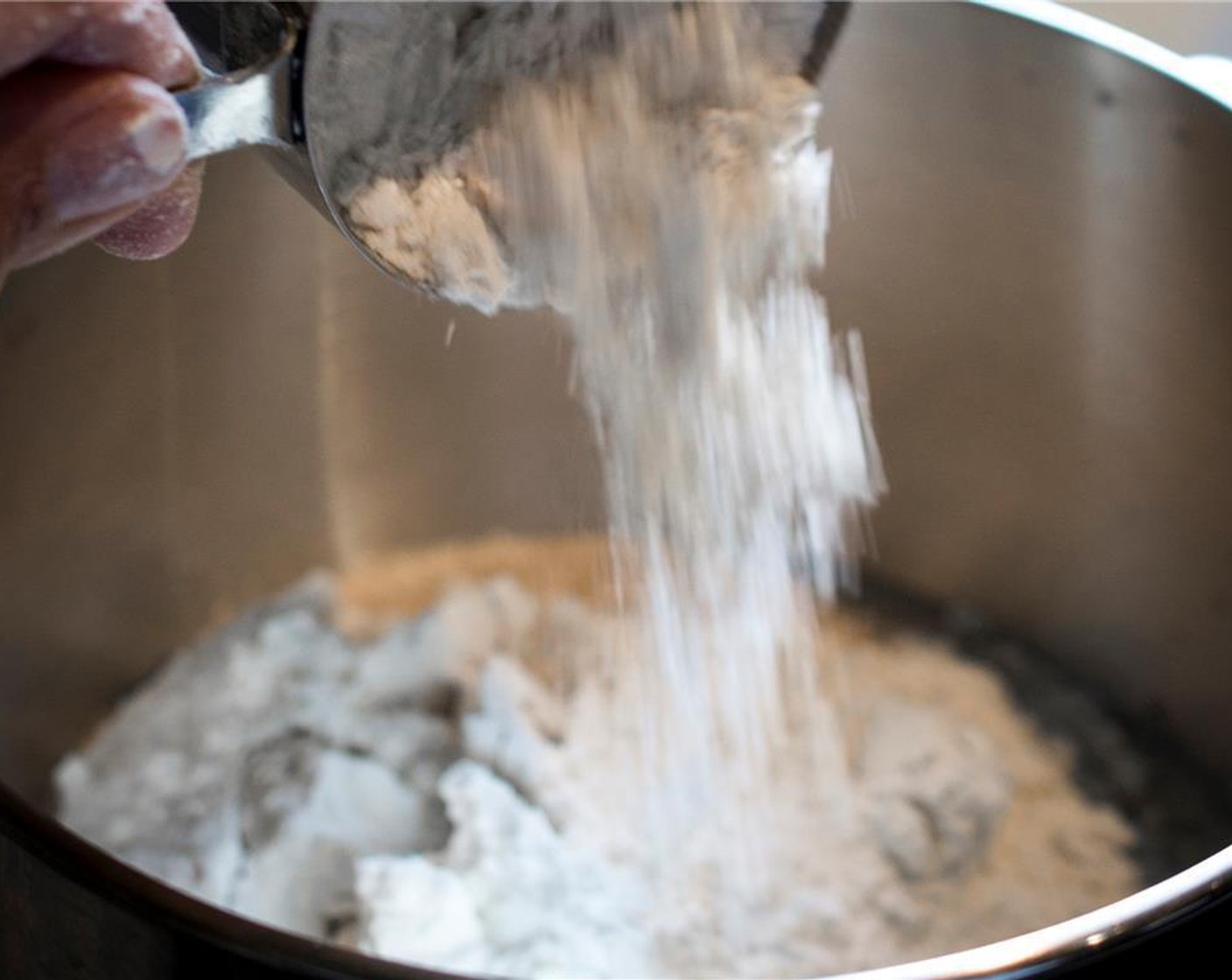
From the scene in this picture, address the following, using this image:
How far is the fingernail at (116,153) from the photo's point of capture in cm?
34

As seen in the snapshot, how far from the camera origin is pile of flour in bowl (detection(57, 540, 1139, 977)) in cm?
64

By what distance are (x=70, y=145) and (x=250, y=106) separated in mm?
87

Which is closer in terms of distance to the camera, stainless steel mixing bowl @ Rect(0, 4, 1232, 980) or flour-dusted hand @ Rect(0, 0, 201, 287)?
flour-dusted hand @ Rect(0, 0, 201, 287)

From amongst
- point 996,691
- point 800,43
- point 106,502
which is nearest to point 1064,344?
point 996,691

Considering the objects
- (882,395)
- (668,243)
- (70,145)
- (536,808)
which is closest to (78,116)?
(70,145)

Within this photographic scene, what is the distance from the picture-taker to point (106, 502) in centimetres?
78

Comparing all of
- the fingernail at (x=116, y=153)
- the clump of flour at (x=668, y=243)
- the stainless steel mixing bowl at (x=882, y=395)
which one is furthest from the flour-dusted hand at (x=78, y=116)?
the stainless steel mixing bowl at (x=882, y=395)

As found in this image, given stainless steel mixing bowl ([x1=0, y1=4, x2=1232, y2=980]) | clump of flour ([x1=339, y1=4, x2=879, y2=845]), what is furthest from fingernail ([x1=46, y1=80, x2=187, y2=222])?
stainless steel mixing bowl ([x1=0, y1=4, x2=1232, y2=980])

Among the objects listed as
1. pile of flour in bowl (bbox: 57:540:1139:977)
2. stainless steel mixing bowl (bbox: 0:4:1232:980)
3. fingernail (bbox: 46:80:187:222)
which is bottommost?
pile of flour in bowl (bbox: 57:540:1139:977)

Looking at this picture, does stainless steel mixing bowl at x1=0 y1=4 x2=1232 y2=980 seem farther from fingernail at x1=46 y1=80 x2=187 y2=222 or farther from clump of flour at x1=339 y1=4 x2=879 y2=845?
fingernail at x1=46 y1=80 x2=187 y2=222

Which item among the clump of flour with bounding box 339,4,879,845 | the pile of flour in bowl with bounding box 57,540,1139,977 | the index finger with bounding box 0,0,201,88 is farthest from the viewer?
the pile of flour in bowl with bounding box 57,540,1139,977

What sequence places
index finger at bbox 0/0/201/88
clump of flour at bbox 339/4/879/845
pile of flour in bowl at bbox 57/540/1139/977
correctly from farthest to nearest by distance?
1. pile of flour in bowl at bbox 57/540/1139/977
2. clump of flour at bbox 339/4/879/845
3. index finger at bbox 0/0/201/88

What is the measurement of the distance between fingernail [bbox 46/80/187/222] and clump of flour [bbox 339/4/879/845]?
0.39 ft

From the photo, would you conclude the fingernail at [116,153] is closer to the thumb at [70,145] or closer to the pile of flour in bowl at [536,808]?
Result: the thumb at [70,145]
